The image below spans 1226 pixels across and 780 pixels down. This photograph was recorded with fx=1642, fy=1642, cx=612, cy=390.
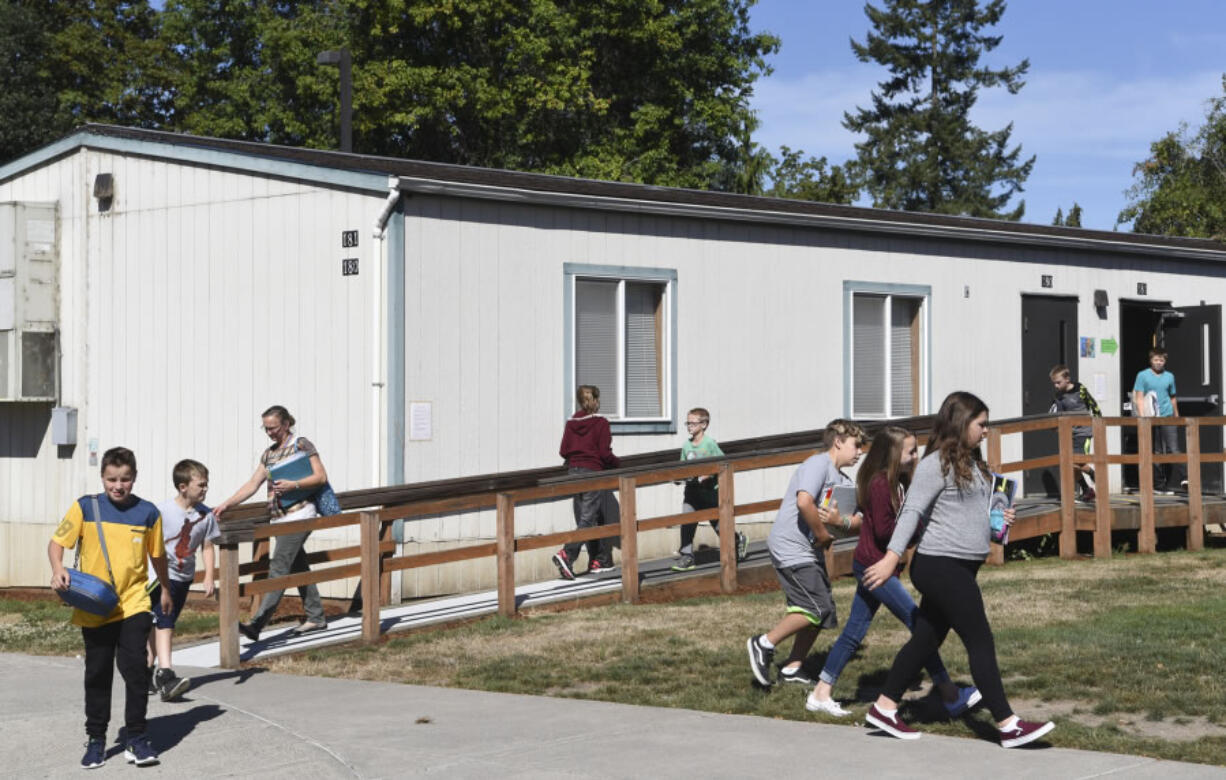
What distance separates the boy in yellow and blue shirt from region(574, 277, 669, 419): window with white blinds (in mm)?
7710

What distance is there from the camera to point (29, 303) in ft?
55.9

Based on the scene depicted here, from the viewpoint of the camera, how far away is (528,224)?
15.2 m

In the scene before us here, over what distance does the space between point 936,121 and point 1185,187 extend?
1596 cm

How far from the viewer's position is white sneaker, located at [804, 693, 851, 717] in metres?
8.73

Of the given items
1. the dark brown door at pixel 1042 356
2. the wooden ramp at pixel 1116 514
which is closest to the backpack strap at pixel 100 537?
the wooden ramp at pixel 1116 514

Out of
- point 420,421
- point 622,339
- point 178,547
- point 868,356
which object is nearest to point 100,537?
point 178,547

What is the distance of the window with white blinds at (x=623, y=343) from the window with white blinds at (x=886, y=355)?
262cm

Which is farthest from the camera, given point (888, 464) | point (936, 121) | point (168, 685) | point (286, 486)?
point (936, 121)

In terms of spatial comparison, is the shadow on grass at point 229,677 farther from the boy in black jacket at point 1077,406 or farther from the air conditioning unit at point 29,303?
the boy in black jacket at point 1077,406

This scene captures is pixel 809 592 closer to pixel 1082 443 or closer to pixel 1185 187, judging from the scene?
pixel 1082 443

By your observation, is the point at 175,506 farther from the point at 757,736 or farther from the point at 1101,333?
the point at 1101,333

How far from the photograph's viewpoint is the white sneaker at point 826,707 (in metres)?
8.73

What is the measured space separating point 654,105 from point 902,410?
21288 mm

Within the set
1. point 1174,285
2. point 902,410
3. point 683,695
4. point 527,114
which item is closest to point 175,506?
point 683,695
